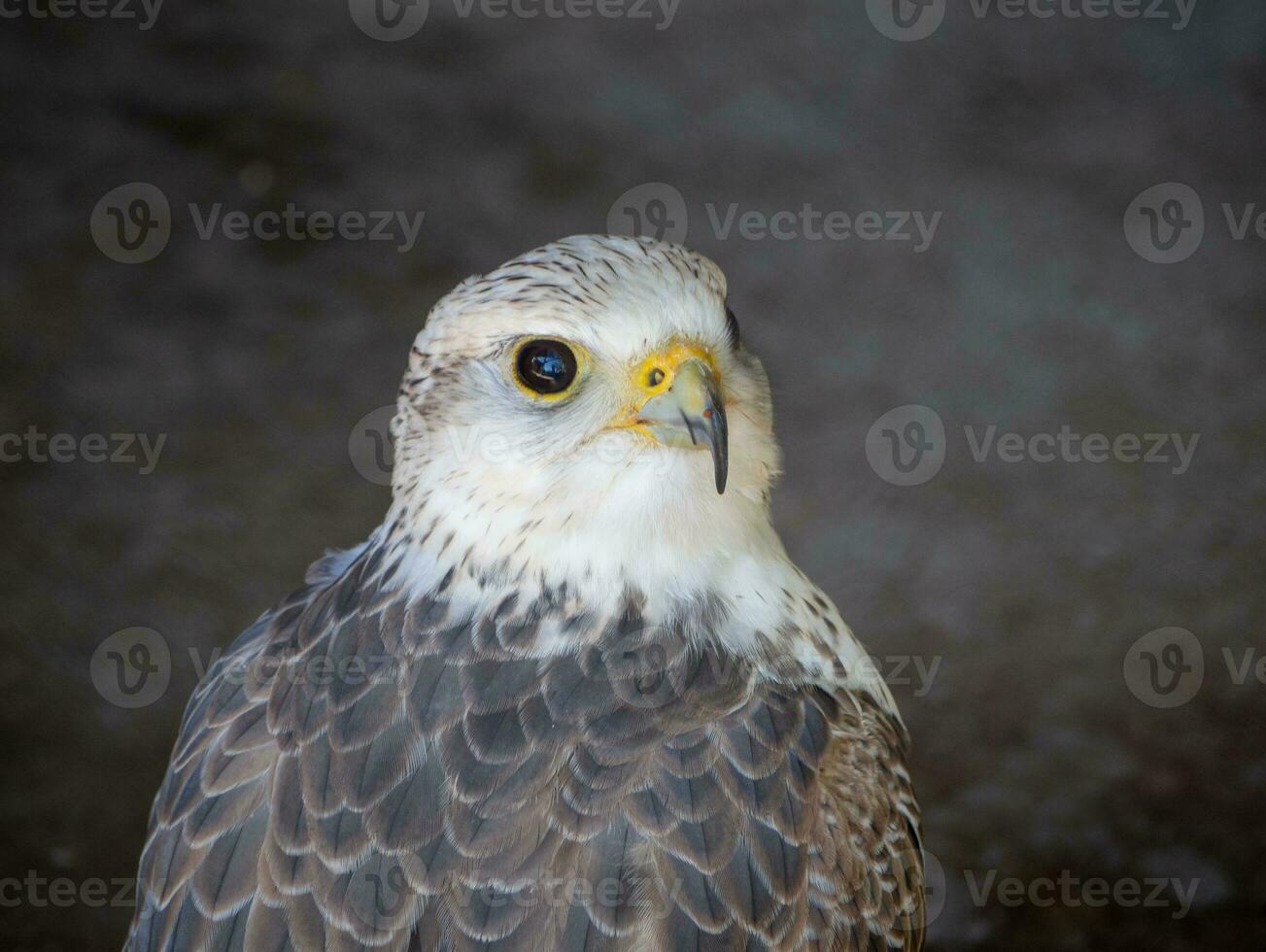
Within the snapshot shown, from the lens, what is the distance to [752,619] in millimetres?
2039

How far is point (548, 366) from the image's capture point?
1.89 m

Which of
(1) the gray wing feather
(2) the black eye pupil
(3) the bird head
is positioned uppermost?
(2) the black eye pupil

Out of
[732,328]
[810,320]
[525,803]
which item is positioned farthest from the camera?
[810,320]

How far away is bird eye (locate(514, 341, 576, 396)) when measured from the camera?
1.88m

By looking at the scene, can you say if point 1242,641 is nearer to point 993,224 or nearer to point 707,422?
point 993,224

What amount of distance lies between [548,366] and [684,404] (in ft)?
0.70

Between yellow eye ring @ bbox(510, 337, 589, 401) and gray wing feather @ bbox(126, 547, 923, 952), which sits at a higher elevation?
yellow eye ring @ bbox(510, 337, 589, 401)

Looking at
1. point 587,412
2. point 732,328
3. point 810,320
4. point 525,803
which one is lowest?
point 525,803

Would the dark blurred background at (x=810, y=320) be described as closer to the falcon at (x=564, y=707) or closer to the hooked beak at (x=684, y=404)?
the falcon at (x=564, y=707)

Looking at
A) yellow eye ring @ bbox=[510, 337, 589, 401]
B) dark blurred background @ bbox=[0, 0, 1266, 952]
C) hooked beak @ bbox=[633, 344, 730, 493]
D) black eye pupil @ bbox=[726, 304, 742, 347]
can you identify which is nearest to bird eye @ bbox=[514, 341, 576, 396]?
yellow eye ring @ bbox=[510, 337, 589, 401]

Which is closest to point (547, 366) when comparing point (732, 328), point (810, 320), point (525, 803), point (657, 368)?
point (657, 368)

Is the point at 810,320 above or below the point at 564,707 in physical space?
above

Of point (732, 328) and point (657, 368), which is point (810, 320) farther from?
point (657, 368)

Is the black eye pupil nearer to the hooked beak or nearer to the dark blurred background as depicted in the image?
→ the hooked beak
